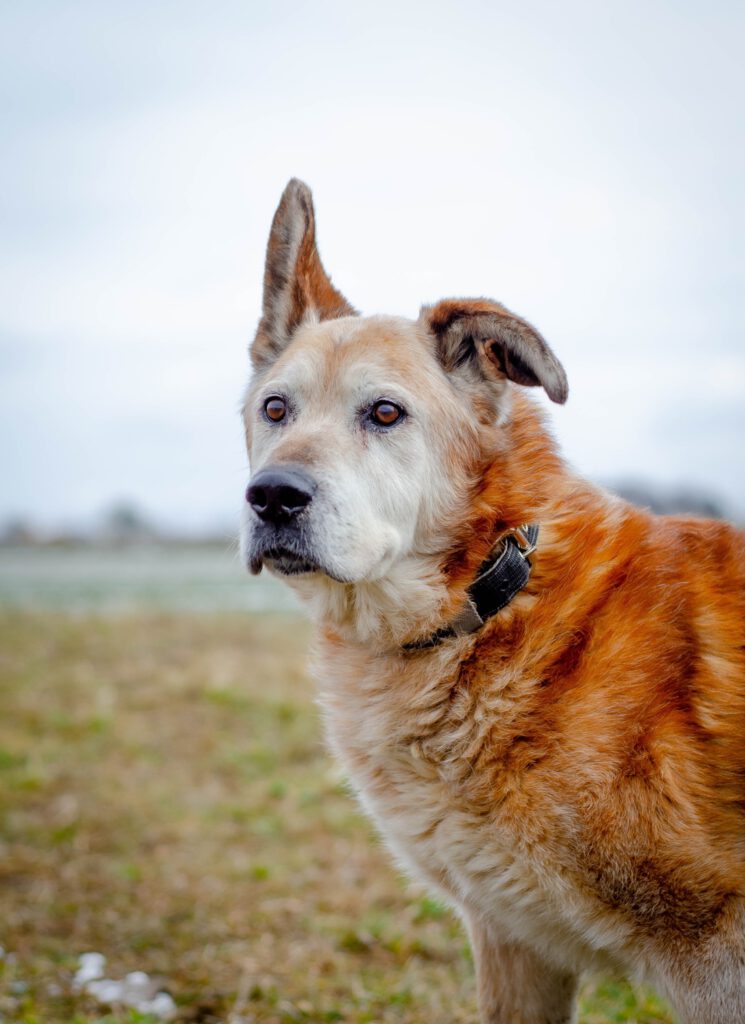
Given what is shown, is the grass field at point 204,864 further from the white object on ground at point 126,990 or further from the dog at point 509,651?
the dog at point 509,651

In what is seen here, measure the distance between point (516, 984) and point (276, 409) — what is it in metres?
2.21

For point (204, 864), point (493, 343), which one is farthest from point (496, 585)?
point (204, 864)

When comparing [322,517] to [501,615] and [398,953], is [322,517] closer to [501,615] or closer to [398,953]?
[501,615]

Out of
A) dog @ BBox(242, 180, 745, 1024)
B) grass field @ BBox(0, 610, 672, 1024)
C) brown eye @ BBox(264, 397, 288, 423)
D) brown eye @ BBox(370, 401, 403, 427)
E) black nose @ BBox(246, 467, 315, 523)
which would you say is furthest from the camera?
grass field @ BBox(0, 610, 672, 1024)

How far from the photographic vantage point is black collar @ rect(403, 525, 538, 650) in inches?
115

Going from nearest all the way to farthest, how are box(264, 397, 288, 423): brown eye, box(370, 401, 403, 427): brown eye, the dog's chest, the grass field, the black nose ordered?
the dog's chest < the black nose < box(370, 401, 403, 427): brown eye < box(264, 397, 288, 423): brown eye < the grass field

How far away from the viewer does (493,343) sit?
10.7ft

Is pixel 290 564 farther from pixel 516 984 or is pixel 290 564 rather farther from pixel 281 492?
pixel 516 984

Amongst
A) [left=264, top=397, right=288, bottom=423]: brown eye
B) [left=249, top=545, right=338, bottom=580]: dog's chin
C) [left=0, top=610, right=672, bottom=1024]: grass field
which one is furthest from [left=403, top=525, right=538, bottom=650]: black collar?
[left=0, top=610, right=672, bottom=1024]: grass field

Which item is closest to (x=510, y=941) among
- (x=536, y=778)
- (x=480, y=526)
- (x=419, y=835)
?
(x=419, y=835)

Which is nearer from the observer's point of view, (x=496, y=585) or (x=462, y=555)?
(x=496, y=585)

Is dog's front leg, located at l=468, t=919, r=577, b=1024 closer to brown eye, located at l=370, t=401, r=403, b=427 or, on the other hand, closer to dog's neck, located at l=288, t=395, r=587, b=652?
dog's neck, located at l=288, t=395, r=587, b=652

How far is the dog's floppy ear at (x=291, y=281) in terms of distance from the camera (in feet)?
11.7

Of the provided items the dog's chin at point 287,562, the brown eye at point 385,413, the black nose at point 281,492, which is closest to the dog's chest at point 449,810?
the dog's chin at point 287,562
